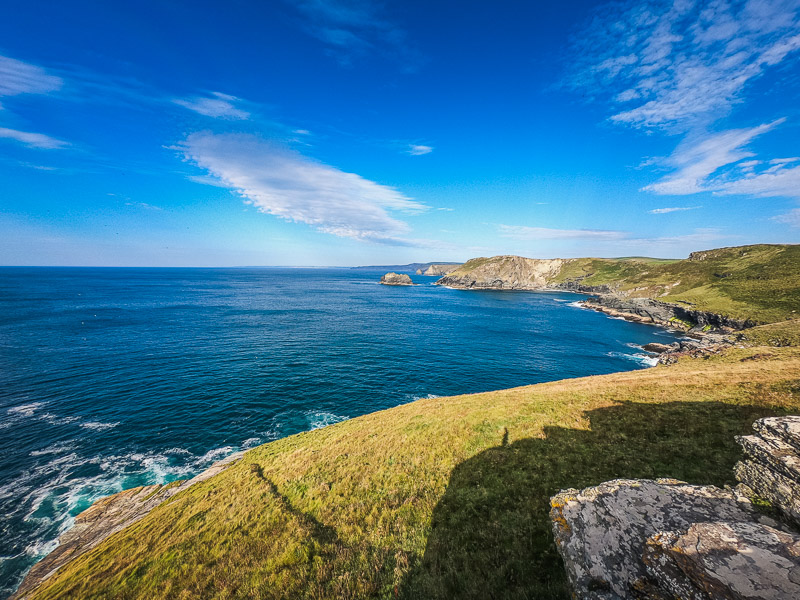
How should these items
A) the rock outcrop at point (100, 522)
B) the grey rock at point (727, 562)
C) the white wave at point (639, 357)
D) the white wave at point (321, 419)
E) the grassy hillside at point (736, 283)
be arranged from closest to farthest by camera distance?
the grey rock at point (727, 562) → the rock outcrop at point (100, 522) → the white wave at point (321, 419) → the white wave at point (639, 357) → the grassy hillside at point (736, 283)

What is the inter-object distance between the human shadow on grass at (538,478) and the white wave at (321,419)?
2443 centimetres

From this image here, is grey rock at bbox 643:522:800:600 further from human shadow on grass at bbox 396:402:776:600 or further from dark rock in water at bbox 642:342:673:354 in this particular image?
dark rock in water at bbox 642:342:673:354

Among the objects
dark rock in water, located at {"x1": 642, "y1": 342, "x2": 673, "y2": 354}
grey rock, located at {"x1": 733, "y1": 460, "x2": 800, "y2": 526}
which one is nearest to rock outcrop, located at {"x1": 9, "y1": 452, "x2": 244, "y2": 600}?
grey rock, located at {"x1": 733, "y1": 460, "x2": 800, "y2": 526}

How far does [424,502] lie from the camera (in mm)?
14133

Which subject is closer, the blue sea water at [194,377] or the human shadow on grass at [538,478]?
the human shadow on grass at [538,478]

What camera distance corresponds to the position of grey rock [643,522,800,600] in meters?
5.43

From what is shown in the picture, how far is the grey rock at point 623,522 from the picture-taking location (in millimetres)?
7062

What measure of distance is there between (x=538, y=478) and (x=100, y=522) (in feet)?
94.9

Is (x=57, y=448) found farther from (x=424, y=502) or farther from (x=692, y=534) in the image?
(x=692, y=534)

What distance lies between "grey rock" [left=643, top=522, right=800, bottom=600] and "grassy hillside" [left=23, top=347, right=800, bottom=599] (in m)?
3.55

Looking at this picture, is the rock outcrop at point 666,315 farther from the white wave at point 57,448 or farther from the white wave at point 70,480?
the white wave at point 57,448

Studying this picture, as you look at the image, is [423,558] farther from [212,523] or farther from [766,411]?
[766,411]

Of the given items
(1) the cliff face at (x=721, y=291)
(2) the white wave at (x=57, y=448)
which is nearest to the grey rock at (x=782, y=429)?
(2) the white wave at (x=57, y=448)

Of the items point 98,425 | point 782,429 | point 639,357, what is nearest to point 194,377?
point 98,425
